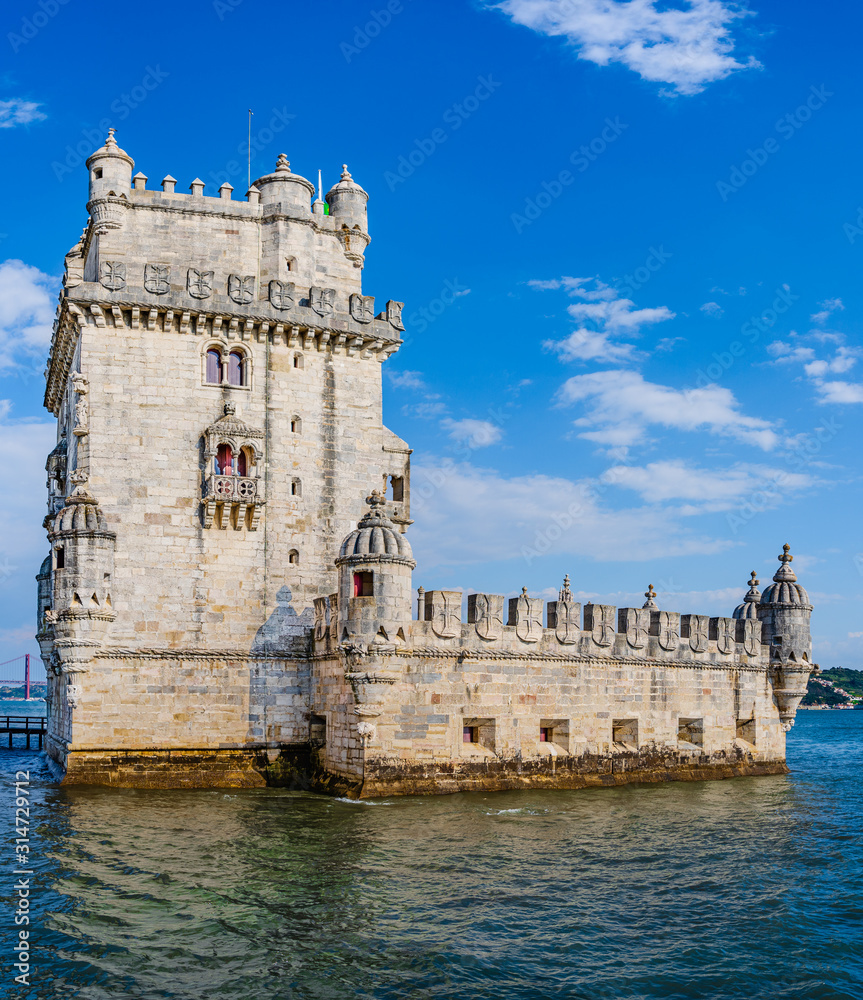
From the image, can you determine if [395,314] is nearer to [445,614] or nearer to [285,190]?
[285,190]

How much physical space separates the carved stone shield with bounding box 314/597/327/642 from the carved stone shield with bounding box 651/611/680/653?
34.2 ft

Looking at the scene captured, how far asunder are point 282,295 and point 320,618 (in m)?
9.79

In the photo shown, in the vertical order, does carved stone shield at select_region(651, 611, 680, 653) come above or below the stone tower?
below

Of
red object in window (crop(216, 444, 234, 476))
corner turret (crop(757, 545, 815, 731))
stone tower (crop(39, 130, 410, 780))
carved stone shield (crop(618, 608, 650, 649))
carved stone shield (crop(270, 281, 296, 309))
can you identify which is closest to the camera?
stone tower (crop(39, 130, 410, 780))

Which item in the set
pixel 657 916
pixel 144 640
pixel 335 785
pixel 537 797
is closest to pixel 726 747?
pixel 537 797

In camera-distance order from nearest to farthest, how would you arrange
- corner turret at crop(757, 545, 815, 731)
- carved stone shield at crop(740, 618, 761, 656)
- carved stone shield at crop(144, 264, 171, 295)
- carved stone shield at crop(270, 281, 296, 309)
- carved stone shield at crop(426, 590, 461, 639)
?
carved stone shield at crop(426, 590, 461, 639)
carved stone shield at crop(144, 264, 171, 295)
carved stone shield at crop(270, 281, 296, 309)
carved stone shield at crop(740, 618, 761, 656)
corner turret at crop(757, 545, 815, 731)

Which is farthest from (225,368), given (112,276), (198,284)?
(112,276)

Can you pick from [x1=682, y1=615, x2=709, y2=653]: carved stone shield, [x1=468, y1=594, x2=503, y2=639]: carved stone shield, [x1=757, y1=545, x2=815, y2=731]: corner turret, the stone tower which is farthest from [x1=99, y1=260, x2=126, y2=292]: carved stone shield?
[x1=757, y1=545, x2=815, y2=731]: corner turret

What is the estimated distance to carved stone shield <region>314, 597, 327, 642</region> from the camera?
24.7 metres

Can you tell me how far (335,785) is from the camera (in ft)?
76.4

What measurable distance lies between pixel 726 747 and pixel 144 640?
1848cm

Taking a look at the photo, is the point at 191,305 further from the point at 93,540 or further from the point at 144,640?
the point at 144,640

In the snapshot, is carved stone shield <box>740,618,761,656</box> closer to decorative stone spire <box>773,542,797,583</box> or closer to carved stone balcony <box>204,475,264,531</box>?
decorative stone spire <box>773,542,797,583</box>

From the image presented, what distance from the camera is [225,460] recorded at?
26.1m
